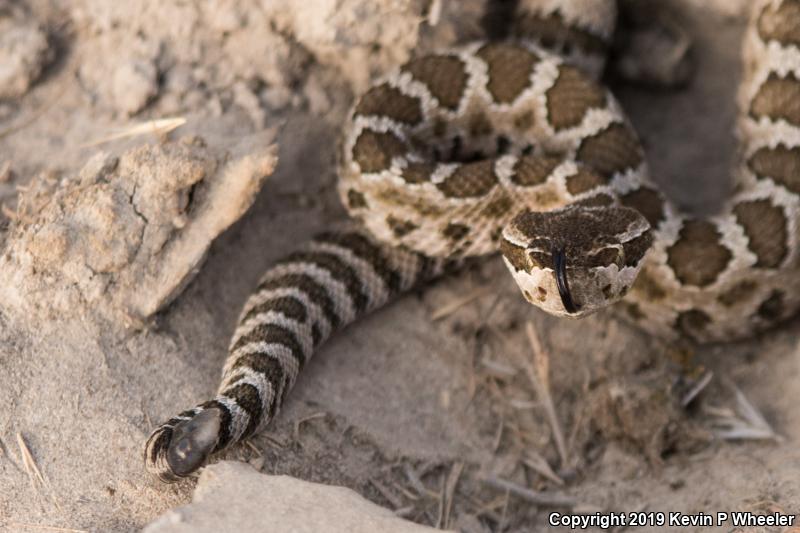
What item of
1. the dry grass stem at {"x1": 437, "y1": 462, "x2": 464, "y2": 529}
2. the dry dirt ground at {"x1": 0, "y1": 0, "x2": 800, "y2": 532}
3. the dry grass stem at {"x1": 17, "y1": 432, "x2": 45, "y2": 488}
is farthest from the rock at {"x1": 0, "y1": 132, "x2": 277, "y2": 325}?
the dry grass stem at {"x1": 437, "y1": 462, "x2": 464, "y2": 529}

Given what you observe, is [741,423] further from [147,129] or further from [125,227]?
[147,129]

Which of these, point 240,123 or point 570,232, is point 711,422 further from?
point 240,123

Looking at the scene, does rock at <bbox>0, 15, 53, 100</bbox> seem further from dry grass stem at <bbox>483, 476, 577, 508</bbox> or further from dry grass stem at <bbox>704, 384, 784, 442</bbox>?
dry grass stem at <bbox>704, 384, 784, 442</bbox>

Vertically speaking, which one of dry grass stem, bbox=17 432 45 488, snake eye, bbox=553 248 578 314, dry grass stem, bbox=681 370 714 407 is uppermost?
snake eye, bbox=553 248 578 314

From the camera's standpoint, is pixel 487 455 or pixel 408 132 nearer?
pixel 487 455

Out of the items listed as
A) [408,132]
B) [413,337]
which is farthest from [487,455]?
[408,132]

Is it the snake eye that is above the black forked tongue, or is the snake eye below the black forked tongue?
above
